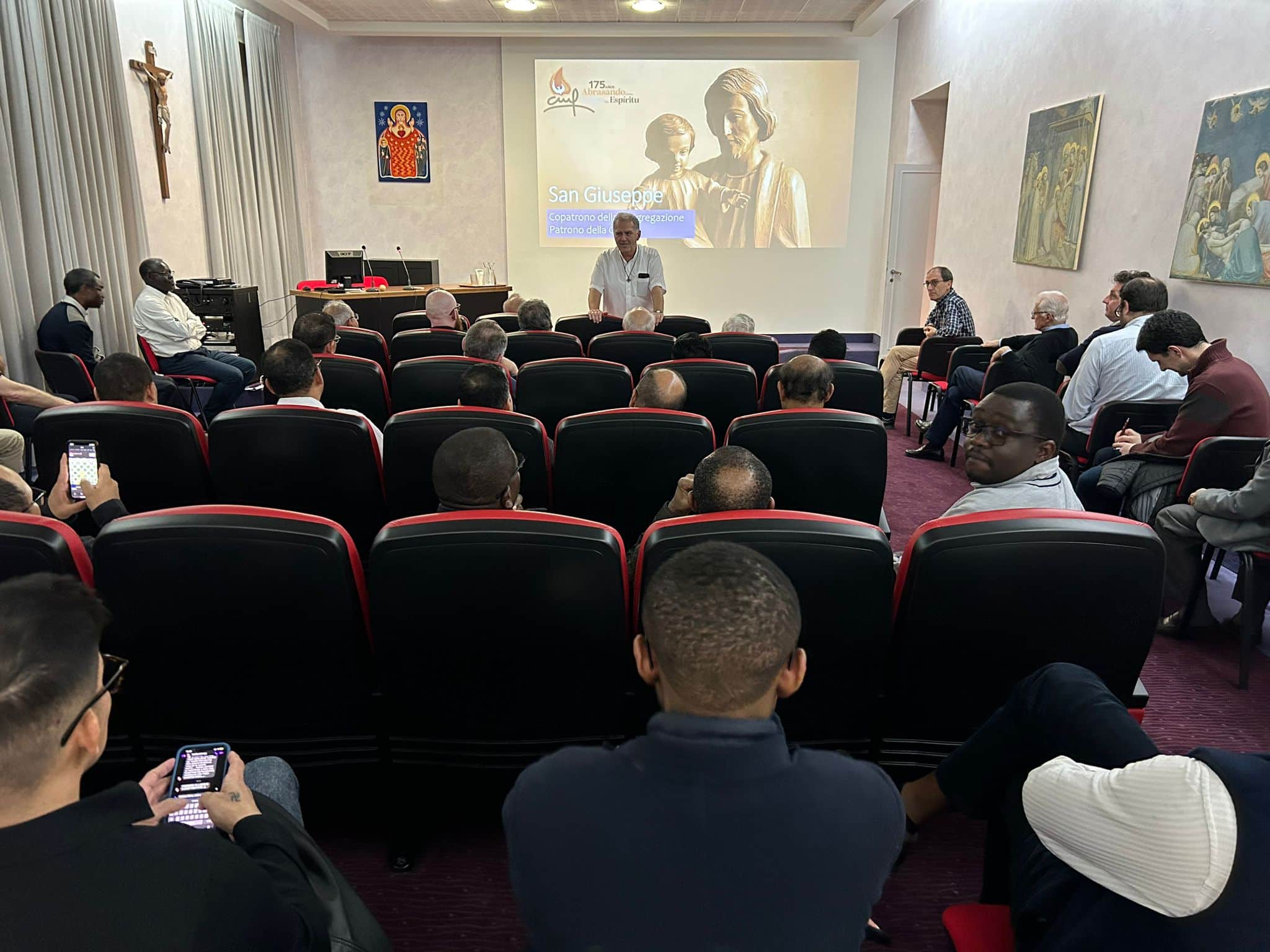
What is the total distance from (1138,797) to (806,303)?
9710 millimetres

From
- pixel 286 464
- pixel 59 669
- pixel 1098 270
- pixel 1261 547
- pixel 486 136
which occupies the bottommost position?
pixel 1261 547

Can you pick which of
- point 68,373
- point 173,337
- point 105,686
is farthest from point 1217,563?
point 173,337

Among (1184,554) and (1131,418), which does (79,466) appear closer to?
(1184,554)

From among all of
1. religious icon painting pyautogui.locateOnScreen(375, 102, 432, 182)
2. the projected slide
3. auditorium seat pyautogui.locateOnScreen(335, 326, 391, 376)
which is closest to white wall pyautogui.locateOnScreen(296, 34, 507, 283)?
religious icon painting pyautogui.locateOnScreen(375, 102, 432, 182)

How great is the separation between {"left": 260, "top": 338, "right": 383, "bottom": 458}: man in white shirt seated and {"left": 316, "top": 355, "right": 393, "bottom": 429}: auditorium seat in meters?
0.64

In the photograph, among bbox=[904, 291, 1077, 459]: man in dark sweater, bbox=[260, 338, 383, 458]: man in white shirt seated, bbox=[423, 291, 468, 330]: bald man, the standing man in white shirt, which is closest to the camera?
bbox=[260, 338, 383, 458]: man in white shirt seated

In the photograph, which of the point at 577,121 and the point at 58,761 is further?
the point at 577,121

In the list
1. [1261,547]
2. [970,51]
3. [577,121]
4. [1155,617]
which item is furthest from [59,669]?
[577,121]

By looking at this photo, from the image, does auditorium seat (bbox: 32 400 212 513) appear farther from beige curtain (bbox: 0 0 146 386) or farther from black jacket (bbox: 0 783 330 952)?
beige curtain (bbox: 0 0 146 386)

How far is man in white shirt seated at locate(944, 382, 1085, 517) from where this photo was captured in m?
2.19

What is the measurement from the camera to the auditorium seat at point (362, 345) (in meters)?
5.05

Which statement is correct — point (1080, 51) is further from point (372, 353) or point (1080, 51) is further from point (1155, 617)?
point (1155, 617)

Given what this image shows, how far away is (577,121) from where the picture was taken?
375 inches

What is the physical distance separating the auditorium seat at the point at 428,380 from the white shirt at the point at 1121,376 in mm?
3182
